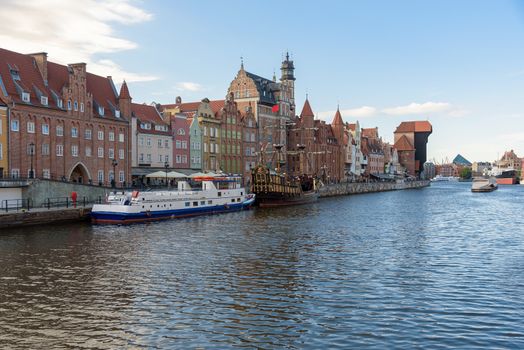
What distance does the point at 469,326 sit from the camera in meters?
19.8

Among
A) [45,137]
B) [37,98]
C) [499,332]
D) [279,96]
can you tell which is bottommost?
[499,332]

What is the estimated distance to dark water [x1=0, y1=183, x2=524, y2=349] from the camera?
61.2ft

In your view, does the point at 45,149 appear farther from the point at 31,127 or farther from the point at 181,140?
the point at 181,140

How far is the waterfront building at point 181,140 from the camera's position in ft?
307

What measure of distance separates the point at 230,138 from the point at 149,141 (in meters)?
27.3

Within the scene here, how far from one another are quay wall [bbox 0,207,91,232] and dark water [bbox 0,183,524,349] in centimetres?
239

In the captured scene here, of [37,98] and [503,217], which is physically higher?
[37,98]

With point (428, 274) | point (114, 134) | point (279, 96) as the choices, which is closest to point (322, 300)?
point (428, 274)

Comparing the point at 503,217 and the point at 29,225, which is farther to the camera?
the point at 503,217

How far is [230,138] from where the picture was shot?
112 meters

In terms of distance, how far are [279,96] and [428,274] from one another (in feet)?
Answer: 358

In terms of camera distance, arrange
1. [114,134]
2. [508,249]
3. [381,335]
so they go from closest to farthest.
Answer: [381,335]
[508,249]
[114,134]

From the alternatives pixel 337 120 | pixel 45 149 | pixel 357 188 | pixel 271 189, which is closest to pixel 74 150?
pixel 45 149

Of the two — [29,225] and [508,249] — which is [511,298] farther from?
[29,225]
